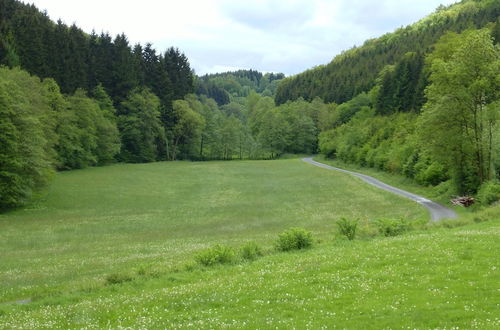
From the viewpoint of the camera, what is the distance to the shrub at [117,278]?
17375 mm

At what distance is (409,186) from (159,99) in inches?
3395

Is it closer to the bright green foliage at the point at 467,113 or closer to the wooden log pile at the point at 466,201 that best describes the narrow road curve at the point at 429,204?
the wooden log pile at the point at 466,201

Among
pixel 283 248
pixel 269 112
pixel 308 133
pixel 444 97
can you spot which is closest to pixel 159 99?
pixel 269 112

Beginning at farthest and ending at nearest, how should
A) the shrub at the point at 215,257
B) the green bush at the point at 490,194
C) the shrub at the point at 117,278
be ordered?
the green bush at the point at 490,194 → the shrub at the point at 215,257 → the shrub at the point at 117,278

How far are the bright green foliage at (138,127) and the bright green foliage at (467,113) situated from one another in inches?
3231

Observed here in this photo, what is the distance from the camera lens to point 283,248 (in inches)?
877

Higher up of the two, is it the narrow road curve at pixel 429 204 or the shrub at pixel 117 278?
the shrub at pixel 117 278

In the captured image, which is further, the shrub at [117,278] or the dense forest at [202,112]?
the dense forest at [202,112]

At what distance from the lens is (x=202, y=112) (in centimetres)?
13950

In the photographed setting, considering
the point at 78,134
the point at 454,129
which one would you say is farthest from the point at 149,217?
the point at 78,134

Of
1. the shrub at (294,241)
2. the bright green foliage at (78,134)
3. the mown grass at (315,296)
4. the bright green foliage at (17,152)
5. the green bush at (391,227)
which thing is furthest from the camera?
the bright green foliage at (78,134)

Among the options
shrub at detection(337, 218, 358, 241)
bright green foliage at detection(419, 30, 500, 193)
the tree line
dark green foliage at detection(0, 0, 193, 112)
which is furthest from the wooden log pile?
dark green foliage at detection(0, 0, 193, 112)

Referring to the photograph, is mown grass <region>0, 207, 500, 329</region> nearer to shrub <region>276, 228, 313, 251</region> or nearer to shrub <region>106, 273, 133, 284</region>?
Result: shrub <region>106, 273, 133, 284</region>

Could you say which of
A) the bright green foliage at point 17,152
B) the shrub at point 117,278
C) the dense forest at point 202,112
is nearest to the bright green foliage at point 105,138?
the dense forest at point 202,112
